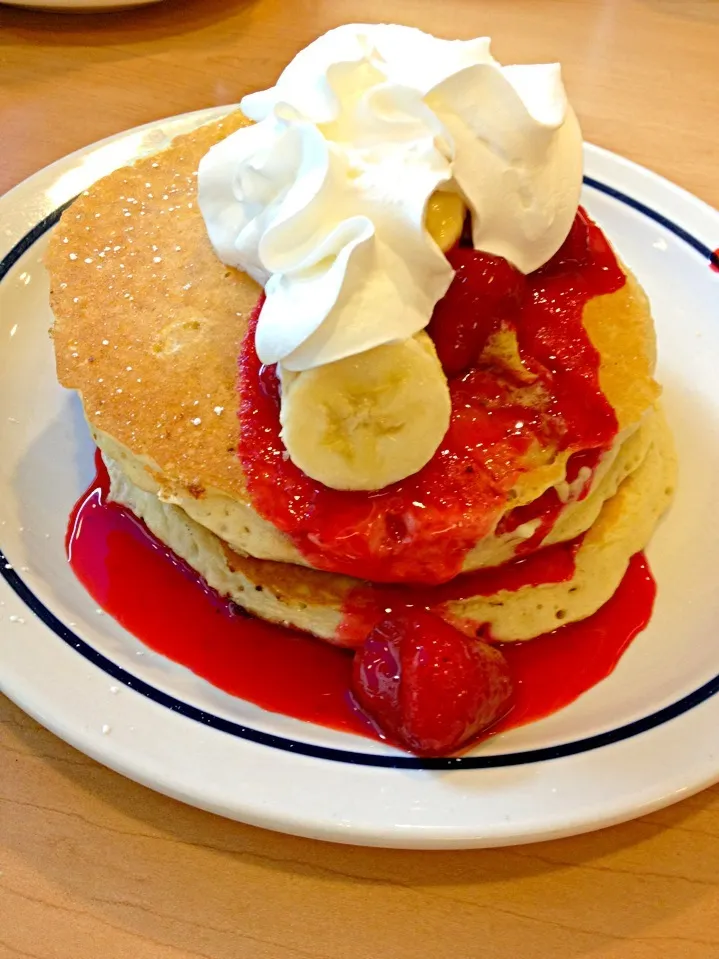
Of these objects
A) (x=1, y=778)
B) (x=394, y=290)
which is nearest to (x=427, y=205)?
(x=394, y=290)

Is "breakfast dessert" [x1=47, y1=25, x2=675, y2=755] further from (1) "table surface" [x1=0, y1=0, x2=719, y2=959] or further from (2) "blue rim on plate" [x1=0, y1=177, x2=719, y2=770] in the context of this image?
(1) "table surface" [x1=0, y1=0, x2=719, y2=959]

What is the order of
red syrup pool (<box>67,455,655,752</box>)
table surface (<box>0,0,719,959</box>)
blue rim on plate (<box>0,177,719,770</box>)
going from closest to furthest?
1. table surface (<box>0,0,719,959</box>)
2. blue rim on plate (<box>0,177,719,770</box>)
3. red syrup pool (<box>67,455,655,752</box>)

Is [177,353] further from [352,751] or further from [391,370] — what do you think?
[352,751]

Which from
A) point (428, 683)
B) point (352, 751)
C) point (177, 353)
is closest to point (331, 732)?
point (352, 751)

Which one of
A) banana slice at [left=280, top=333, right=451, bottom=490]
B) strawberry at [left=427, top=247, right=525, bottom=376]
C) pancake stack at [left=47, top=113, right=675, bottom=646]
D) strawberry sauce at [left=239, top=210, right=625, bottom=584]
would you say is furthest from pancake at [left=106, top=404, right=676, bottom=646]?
strawberry at [left=427, top=247, right=525, bottom=376]

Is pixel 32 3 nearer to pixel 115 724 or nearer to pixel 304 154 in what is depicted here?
pixel 304 154

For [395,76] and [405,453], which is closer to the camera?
[405,453]
